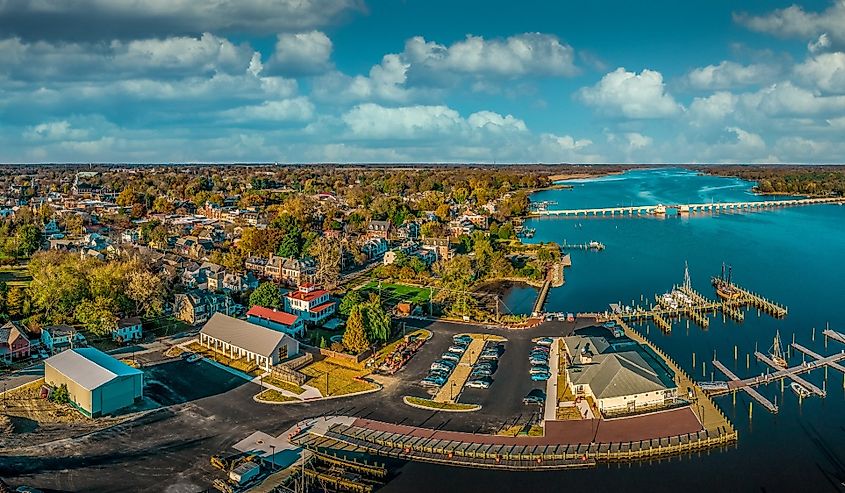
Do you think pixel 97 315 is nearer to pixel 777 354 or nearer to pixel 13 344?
pixel 13 344

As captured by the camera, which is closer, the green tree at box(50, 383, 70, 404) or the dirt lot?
the dirt lot

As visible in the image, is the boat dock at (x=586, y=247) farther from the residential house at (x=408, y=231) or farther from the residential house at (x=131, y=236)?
the residential house at (x=131, y=236)

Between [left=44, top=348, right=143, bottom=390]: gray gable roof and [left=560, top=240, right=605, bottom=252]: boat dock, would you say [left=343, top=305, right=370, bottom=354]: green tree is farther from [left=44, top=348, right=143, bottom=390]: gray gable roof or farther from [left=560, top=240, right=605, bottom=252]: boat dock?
[left=560, top=240, right=605, bottom=252]: boat dock

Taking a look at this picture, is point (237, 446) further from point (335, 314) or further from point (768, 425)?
point (768, 425)

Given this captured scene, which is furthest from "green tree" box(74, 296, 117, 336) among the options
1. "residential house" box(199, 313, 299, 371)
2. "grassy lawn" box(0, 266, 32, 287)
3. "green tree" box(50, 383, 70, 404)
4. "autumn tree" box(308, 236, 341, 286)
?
"autumn tree" box(308, 236, 341, 286)

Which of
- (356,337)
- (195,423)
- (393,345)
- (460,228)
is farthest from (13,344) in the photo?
(460,228)

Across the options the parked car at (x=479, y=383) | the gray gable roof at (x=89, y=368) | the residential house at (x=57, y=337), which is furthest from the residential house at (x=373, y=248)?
the gray gable roof at (x=89, y=368)
